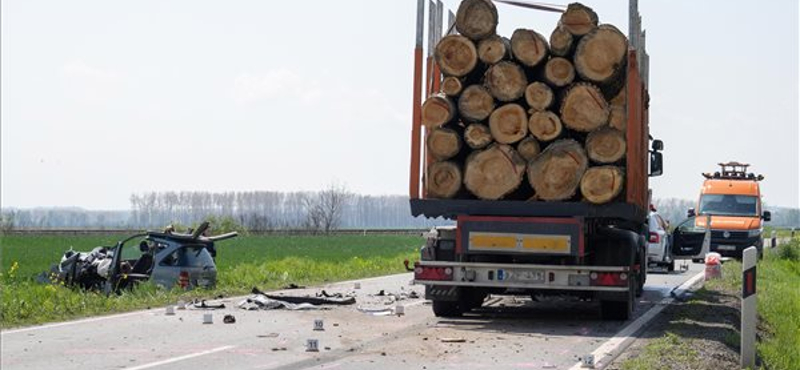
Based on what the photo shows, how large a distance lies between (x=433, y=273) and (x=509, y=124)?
212 cm

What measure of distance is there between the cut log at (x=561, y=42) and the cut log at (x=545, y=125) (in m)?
0.78

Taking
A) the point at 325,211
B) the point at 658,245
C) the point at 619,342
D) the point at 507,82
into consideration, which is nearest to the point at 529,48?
the point at 507,82

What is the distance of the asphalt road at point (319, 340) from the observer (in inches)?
439

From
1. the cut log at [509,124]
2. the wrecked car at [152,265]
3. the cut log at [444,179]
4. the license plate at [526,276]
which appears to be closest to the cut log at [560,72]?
the cut log at [509,124]

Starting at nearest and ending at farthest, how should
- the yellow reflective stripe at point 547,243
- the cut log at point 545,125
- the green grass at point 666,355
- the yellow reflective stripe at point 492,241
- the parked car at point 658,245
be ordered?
1. the green grass at point 666,355
2. the yellow reflective stripe at point 547,243
3. the yellow reflective stripe at point 492,241
4. the cut log at point 545,125
5. the parked car at point 658,245

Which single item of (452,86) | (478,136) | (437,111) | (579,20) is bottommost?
(478,136)

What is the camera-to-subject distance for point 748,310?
1170 cm

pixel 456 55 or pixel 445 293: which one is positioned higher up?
pixel 456 55

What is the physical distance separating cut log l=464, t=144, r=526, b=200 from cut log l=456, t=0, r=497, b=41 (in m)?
1.45

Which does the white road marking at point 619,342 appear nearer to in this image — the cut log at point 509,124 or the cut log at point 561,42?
the cut log at point 509,124

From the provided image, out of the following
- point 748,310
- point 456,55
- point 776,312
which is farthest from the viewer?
point 776,312

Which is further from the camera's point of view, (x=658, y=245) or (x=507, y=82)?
(x=658, y=245)

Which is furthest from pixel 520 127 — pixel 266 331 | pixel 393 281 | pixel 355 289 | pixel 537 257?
pixel 393 281

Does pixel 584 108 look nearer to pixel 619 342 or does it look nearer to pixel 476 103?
pixel 476 103
